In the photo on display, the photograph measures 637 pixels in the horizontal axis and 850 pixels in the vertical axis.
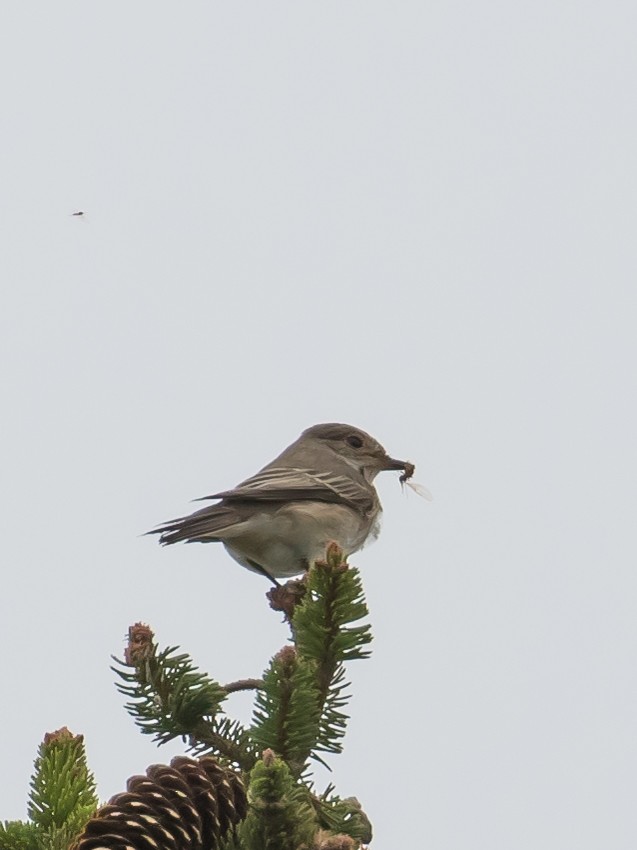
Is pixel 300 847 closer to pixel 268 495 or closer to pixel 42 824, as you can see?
pixel 42 824

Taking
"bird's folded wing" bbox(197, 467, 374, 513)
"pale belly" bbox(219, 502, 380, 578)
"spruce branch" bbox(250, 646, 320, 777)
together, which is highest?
"bird's folded wing" bbox(197, 467, 374, 513)

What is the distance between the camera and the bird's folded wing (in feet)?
24.9

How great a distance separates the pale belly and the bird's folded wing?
8cm

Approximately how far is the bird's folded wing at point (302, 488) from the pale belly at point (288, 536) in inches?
3.0

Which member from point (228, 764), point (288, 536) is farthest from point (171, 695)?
point (288, 536)

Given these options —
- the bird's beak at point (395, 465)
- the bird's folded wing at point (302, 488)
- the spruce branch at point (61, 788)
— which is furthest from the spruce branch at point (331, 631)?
the bird's beak at point (395, 465)

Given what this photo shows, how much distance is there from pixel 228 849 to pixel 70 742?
0.77 metres

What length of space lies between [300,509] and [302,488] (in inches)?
9.4

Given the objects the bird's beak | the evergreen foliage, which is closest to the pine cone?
the evergreen foliage

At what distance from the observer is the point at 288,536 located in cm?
758

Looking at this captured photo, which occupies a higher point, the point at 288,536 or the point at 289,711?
the point at 288,536

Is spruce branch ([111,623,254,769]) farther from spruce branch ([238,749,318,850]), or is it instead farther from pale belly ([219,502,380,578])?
pale belly ([219,502,380,578])

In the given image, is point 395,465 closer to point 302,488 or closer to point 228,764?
point 302,488

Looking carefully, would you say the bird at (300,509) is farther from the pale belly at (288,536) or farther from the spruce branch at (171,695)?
the spruce branch at (171,695)
